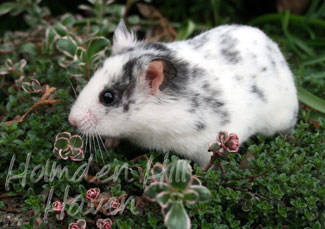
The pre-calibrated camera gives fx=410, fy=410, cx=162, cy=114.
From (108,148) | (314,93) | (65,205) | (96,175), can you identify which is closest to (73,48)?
(108,148)

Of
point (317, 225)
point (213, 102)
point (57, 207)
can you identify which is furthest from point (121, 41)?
point (317, 225)

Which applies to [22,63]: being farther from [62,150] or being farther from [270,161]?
[270,161]

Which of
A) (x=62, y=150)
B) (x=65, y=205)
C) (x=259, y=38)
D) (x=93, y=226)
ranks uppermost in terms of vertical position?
(x=259, y=38)

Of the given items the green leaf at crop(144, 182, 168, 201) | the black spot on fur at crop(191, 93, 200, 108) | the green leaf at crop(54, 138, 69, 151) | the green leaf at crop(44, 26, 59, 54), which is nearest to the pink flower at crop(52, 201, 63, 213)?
the green leaf at crop(54, 138, 69, 151)

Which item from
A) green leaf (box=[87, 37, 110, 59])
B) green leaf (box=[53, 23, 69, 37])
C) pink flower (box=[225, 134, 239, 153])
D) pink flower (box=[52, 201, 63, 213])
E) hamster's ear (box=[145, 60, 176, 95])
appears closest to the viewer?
pink flower (box=[225, 134, 239, 153])

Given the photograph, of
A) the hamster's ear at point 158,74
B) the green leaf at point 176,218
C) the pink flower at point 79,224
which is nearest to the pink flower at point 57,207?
the pink flower at point 79,224

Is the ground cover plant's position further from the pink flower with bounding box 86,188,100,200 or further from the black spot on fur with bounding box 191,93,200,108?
the black spot on fur with bounding box 191,93,200,108
